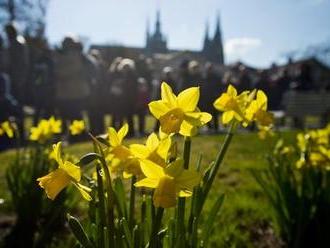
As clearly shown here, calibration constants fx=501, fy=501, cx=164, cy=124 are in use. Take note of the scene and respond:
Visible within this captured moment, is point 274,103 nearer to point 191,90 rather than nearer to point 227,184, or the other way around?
point 227,184

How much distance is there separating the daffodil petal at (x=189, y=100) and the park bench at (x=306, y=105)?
36.2 feet

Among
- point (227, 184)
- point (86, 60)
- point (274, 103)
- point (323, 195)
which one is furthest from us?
point (274, 103)

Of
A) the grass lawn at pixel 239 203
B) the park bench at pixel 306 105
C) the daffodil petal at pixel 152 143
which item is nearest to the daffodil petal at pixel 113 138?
the daffodil petal at pixel 152 143

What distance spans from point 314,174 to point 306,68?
11.0 metres

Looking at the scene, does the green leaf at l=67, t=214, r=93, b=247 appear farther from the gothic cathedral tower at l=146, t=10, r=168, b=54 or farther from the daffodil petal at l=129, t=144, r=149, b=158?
the gothic cathedral tower at l=146, t=10, r=168, b=54

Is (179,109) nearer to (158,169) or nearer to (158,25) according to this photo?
(158,169)

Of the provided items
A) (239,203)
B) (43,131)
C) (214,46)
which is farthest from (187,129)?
(214,46)

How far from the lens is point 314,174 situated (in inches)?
99.3

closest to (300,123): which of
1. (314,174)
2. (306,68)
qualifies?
(306,68)

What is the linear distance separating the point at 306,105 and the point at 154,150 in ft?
37.1

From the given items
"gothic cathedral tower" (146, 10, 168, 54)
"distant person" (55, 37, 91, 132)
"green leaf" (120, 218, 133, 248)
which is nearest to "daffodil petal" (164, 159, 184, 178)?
"green leaf" (120, 218, 133, 248)

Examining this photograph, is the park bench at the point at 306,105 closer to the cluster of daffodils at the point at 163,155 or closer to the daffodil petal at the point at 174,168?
the cluster of daffodils at the point at 163,155

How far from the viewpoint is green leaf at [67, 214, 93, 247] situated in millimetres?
1236

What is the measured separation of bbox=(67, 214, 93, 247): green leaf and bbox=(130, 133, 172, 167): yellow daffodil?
9.2 inches
